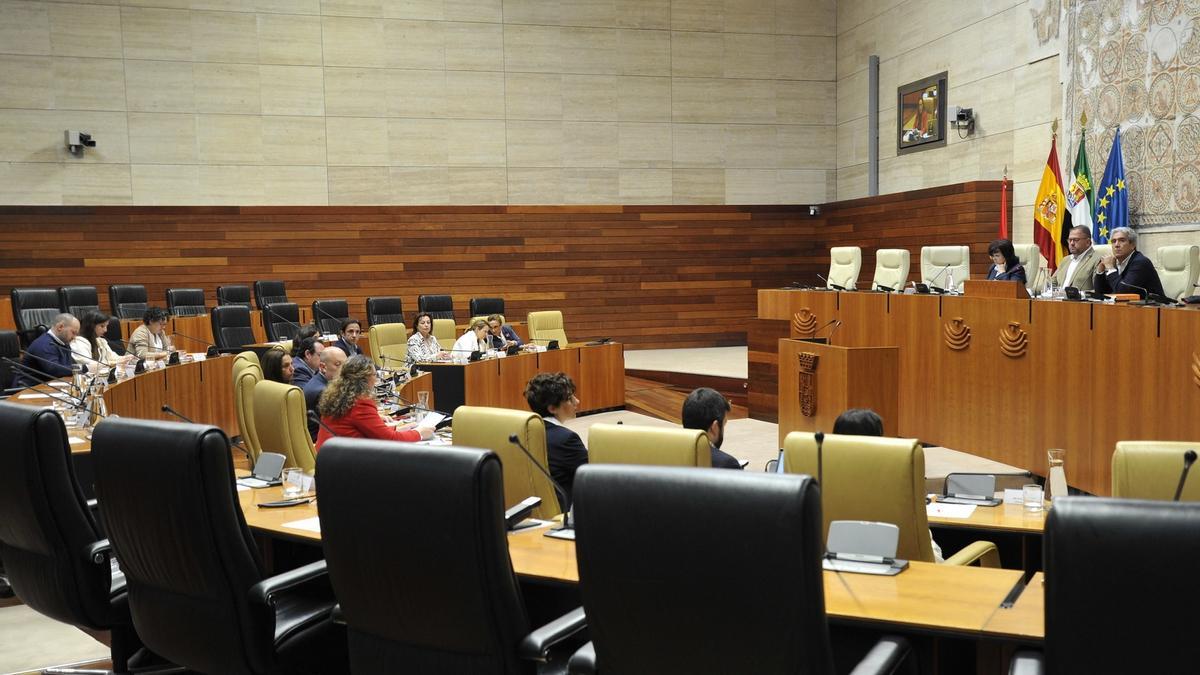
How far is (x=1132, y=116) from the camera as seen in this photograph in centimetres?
948

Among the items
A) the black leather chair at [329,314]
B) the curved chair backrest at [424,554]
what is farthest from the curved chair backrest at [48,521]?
the black leather chair at [329,314]

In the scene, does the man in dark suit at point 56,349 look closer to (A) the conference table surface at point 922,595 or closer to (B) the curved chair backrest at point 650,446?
(B) the curved chair backrest at point 650,446

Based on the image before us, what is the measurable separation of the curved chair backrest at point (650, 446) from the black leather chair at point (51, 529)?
1496 mm

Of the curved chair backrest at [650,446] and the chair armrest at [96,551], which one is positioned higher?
the curved chair backrest at [650,446]

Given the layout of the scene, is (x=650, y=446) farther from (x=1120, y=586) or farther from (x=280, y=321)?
(x=280, y=321)

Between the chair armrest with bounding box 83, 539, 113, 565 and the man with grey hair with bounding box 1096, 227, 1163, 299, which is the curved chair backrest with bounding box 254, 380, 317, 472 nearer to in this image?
the chair armrest with bounding box 83, 539, 113, 565

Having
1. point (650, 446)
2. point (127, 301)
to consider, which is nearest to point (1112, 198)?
point (650, 446)

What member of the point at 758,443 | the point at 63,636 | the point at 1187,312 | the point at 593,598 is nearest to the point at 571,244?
the point at 758,443

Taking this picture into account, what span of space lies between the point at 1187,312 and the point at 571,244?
33.3ft

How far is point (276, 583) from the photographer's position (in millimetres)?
2562

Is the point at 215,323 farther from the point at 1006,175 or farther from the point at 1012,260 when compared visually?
the point at 1006,175

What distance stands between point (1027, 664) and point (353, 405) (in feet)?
10.7

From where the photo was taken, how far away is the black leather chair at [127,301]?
37.6 feet

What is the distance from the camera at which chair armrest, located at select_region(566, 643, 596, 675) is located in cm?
205
